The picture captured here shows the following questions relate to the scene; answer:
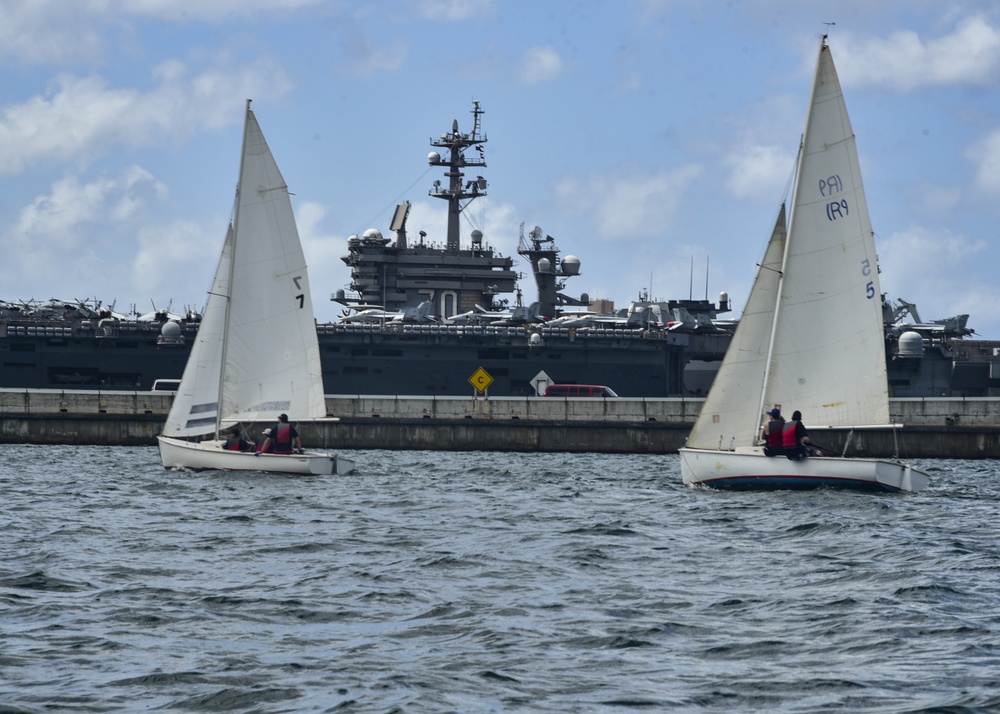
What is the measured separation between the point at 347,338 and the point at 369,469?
24.4 metres

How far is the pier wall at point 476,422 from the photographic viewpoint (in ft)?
127

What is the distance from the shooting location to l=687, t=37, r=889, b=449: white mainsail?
2419cm

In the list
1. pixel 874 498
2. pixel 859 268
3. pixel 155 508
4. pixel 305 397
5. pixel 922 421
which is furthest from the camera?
pixel 922 421

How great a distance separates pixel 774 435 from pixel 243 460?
11.3 meters

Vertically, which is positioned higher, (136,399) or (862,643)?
(136,399)

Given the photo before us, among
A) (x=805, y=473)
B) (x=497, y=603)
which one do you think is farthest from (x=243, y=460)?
(x=497, y=603)

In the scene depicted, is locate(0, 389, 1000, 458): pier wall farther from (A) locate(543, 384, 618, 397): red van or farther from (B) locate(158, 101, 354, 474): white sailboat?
(B) locate(158, 101, 354, 474): white sailboat

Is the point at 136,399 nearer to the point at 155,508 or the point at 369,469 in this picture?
the point at 369,469

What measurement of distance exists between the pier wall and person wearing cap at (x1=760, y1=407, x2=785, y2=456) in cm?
1550

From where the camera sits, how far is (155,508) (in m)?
21.0

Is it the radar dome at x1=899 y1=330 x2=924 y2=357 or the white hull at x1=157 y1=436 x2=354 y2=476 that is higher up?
the radar dome at x1=899 y1=330 x2=924 y2=357

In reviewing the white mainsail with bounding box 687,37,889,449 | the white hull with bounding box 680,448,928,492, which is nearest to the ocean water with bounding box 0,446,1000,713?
the white hull with bounding box 680,448,928,492

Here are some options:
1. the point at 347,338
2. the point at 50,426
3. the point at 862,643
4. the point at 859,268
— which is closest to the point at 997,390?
the point at 347,338

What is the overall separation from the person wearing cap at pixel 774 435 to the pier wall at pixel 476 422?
1550 centimetres
